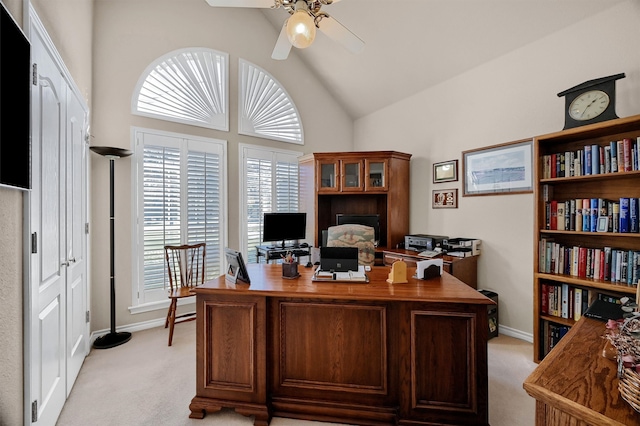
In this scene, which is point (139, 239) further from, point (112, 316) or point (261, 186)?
point (261, 186)

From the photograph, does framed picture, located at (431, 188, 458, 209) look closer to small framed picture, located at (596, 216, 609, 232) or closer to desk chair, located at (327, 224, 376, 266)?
desk chair, located at (327, 224, 376, 266)

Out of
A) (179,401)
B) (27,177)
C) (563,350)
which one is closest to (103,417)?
(179,401)

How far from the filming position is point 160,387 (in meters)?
2.24

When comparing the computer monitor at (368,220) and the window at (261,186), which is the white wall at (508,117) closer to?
the computer monitor at (368,220)

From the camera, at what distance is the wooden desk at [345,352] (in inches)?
65.8

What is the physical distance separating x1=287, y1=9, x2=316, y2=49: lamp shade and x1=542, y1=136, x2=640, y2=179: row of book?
2.34 m

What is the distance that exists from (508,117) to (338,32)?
7.13ft

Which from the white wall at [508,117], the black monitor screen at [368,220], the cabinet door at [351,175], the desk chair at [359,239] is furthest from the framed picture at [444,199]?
the desk chair at [359,239]

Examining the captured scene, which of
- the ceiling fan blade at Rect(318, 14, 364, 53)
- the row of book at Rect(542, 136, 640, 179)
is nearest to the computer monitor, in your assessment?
the row of book at Rect(542, 136, 640, 179)

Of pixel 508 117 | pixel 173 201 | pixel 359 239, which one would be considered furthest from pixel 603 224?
pixel 173 201

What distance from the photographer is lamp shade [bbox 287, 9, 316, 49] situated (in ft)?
5.85

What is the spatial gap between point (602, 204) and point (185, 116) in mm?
4419

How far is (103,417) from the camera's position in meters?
1.91

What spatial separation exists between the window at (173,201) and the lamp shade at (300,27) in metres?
2.34
